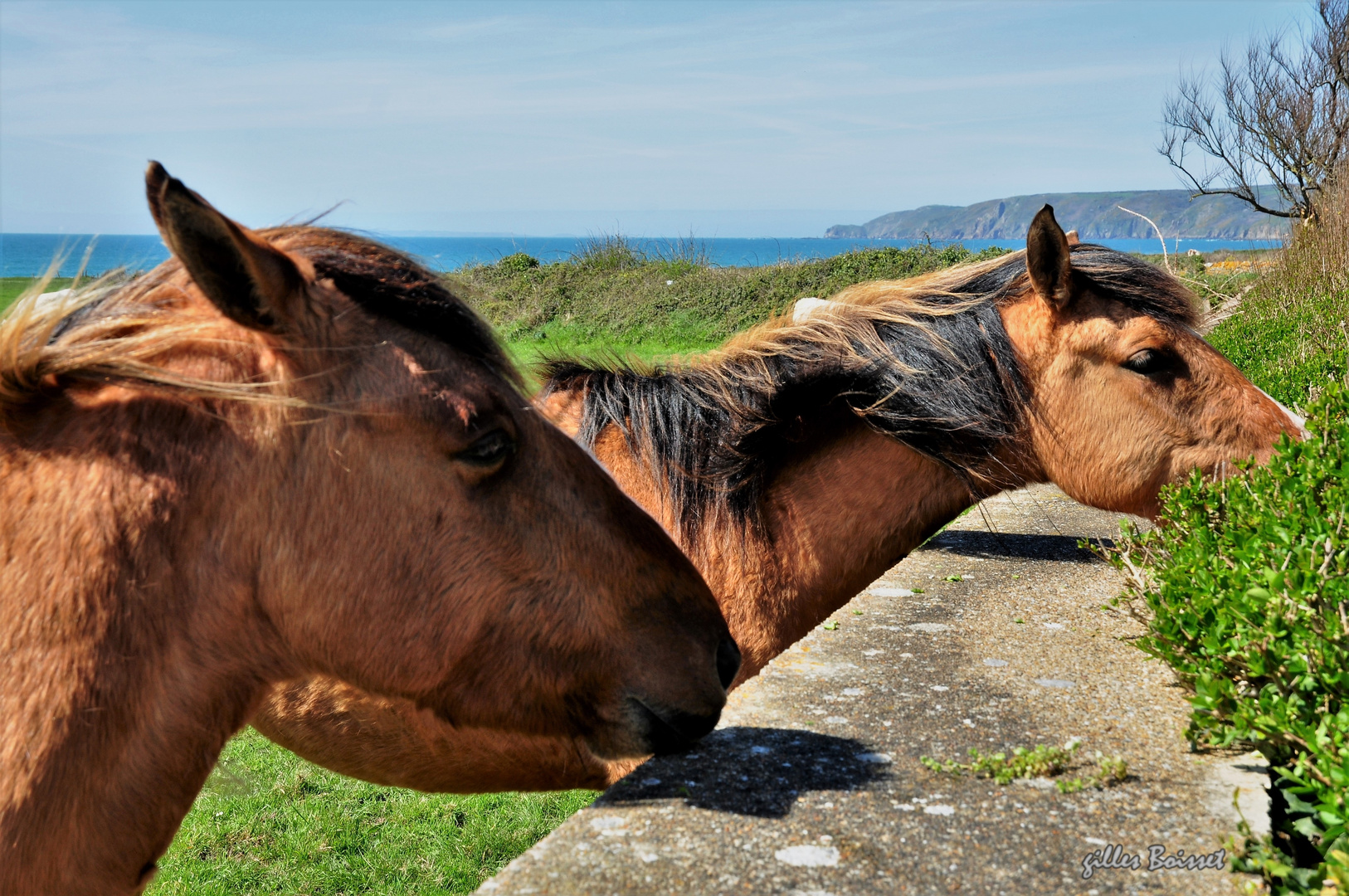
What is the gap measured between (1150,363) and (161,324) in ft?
10.6

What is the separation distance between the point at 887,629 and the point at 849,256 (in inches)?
760

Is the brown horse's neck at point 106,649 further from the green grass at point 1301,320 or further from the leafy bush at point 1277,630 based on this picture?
the green grass at point 1301,320

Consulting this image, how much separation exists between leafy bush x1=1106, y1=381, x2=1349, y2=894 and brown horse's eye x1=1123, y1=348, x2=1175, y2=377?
66 cm

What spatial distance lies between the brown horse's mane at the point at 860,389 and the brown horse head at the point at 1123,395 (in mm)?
76

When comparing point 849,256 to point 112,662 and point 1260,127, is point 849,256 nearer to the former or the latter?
point 1260,127

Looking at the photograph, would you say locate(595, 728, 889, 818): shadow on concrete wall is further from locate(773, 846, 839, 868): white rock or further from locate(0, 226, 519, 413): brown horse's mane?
locate(0, 226, 519, 413): brown horse's mane

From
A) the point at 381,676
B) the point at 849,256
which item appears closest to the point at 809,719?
the point at 381,676

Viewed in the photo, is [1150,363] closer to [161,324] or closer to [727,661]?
[727,661]

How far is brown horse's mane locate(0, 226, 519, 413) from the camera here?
1.58m

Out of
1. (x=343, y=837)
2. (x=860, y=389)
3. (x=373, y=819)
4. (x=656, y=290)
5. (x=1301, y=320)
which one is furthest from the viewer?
(x=656, y=290)

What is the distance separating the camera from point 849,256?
2127cm

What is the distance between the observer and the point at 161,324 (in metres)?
1.70

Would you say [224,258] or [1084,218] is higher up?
[1084,218]

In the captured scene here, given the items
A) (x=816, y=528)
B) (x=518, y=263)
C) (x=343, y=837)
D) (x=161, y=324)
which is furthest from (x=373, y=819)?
(x=518, y=263)
